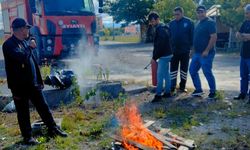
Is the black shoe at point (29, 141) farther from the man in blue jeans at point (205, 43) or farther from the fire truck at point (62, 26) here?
the fire truck at point (62, 26)

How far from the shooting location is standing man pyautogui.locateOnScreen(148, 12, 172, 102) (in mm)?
7676

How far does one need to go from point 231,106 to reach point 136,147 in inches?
131

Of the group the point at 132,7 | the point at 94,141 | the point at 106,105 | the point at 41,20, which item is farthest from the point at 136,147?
the point at 132,7

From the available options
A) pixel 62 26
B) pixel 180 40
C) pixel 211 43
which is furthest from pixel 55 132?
pixel 62 26

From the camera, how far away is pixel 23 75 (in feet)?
17.1

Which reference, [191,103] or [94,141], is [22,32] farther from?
[191,103]

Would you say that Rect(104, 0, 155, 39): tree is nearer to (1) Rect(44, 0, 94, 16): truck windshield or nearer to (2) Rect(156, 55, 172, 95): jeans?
(1) Rect(44, 0, 94, 16): truck windshield

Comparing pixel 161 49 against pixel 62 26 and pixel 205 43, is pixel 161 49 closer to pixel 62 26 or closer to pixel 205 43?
pixel 205 43

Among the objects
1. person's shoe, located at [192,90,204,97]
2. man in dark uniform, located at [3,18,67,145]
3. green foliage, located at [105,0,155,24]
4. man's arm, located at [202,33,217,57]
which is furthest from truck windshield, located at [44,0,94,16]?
green foliage, located at [105,0,155,24]

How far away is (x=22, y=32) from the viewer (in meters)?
5.22

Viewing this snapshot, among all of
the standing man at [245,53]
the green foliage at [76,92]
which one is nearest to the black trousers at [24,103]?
the green foliage at [76,92]

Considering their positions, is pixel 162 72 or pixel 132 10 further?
pixel 132 10

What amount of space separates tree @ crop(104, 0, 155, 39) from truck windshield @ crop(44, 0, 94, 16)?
24.9m

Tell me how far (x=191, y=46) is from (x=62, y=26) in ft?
22.5
